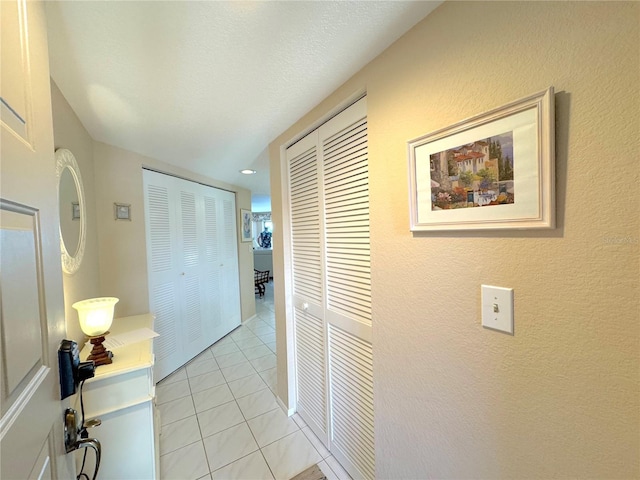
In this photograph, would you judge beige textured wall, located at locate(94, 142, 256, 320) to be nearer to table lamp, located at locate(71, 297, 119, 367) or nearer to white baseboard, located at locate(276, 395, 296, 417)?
table lamp, located at locate(71, 297, 119, 367)

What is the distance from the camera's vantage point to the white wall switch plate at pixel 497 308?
2.31 ft

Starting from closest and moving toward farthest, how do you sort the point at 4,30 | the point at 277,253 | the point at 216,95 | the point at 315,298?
the point at 4,30 → the point at 216,95 → the point at 315,298 → the point at 277,253

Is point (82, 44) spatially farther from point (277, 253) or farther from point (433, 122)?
point (277, 253)

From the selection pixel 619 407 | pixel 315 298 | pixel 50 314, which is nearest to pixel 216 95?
pixel 50 314

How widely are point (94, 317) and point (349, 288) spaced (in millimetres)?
1303

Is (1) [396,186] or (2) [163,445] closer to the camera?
(1) [396,186]

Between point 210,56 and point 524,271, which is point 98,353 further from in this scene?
point 524,271

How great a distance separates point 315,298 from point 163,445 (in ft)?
4.78

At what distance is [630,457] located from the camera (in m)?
0.55

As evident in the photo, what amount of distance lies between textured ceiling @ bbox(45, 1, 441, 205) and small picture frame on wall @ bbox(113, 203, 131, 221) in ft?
2.18

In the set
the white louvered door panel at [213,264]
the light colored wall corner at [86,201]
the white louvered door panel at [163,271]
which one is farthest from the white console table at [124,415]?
the white louvered door panel at [213,264]

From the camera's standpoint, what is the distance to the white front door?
425 mm

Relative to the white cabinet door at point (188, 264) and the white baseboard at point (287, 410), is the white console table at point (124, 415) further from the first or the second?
the white cabinet door at point (188, 264)

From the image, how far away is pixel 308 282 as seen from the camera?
5.81ft
